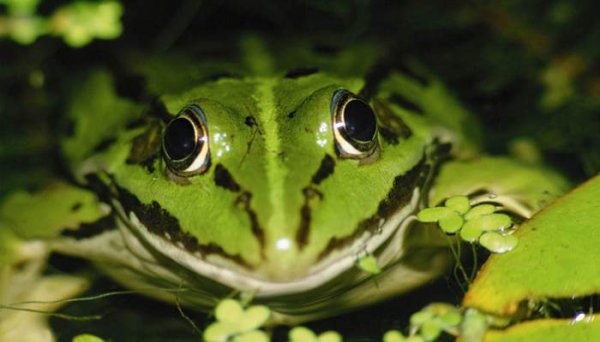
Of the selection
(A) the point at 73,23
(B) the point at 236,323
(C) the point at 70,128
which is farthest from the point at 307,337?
(C) the point at 70,128

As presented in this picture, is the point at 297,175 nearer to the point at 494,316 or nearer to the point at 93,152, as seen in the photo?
the point at 494,316

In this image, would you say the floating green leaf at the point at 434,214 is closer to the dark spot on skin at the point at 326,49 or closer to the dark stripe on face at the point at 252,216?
the dark stripe on face at the point at 252,216

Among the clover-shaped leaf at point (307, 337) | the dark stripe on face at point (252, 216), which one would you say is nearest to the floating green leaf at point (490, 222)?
the clover-shaped leaf at point (307, 337)

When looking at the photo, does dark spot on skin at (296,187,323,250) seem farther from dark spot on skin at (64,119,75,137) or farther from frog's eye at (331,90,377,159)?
dark spot on skin at (64,119,75,137)

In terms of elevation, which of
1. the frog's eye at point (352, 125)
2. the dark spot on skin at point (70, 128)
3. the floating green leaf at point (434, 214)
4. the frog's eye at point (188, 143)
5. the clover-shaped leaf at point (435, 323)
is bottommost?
the clover-shaped leaf at point (435, 323)

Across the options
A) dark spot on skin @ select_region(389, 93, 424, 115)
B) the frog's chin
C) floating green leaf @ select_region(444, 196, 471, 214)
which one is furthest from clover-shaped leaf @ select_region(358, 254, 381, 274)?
dark spot on skin @ select_region(389, 93, 424, 115)

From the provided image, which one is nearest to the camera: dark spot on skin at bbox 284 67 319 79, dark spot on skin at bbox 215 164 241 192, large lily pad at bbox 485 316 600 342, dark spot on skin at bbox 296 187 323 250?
large lily pad at bbox 485 316 600 342

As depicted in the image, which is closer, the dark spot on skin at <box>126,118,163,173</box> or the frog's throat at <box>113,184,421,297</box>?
the frog's throat at <box>113,184,421,297</box>

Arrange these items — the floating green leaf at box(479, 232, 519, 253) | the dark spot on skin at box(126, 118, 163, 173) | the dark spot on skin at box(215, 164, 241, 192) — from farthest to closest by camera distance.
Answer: the dark spot on skin at box(126, 118, 163, 173) < the dark spot on skin at box(215, 164, 241, 192) < the floating green leaf at box(479, 232, 519, 253)
